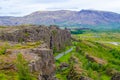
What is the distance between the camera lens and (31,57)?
59406 mm

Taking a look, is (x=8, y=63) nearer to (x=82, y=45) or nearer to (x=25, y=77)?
(x=25, y=77)

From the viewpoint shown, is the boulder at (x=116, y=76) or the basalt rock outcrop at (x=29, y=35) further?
the boulder at (x=116, y=76)

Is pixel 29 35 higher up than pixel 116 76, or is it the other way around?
pixel 29 35

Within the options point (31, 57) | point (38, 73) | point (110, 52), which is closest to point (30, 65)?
point (38, 73)

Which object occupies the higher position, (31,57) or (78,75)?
(31,57)

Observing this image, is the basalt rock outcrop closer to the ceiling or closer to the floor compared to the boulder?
closer to the ceiling

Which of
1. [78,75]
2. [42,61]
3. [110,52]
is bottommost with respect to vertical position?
[110,52]

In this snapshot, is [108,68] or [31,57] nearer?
[31,57]

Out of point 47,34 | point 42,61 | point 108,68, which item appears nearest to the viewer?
point 42,61

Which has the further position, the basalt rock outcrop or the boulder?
the boulder

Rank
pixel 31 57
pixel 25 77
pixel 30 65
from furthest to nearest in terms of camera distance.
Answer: pixel 31 57
pixel 30 65
pixel 25 77

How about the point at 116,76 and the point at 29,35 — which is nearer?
the point at 116,76

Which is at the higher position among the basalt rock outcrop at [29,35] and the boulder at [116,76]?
the basalt rock outcrop at [29,35]

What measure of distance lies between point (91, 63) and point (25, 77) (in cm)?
9338
